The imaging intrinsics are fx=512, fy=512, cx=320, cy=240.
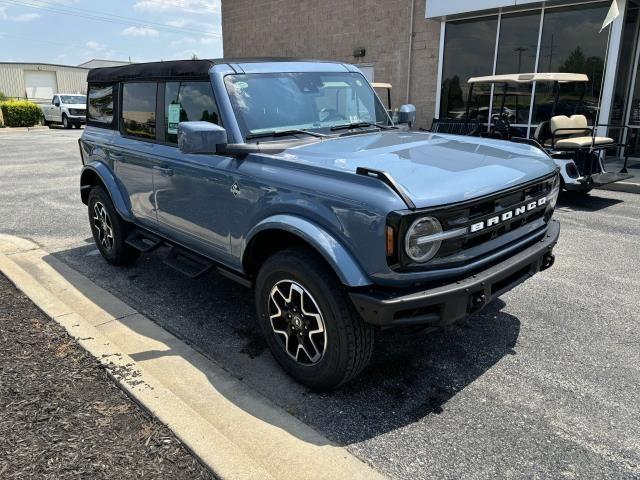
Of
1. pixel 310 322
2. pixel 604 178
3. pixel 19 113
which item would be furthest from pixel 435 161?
pixel 19 113

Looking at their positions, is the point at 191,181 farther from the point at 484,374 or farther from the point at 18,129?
the point at 18,129

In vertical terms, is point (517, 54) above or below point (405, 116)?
above

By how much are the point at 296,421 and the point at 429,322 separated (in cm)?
90

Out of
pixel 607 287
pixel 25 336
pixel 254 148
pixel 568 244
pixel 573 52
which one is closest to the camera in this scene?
pixel 254 148

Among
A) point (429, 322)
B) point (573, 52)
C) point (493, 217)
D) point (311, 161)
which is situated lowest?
point (429, 322)

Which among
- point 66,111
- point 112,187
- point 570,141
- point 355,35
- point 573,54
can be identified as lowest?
point 112,187

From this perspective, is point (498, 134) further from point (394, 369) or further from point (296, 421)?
point (296, 421)

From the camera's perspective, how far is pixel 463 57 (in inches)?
546

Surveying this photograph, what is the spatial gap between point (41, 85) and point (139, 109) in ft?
167

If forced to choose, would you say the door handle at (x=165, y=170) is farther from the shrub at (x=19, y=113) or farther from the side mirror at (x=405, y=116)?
the shrub at (x=19, y=113)

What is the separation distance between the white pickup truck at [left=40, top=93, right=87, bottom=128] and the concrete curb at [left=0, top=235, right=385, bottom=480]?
1033 inches

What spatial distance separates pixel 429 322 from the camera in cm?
265

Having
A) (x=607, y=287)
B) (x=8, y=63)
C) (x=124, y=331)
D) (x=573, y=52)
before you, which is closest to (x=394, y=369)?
(x=124, y=331)

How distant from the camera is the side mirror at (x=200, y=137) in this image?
3201 mm
